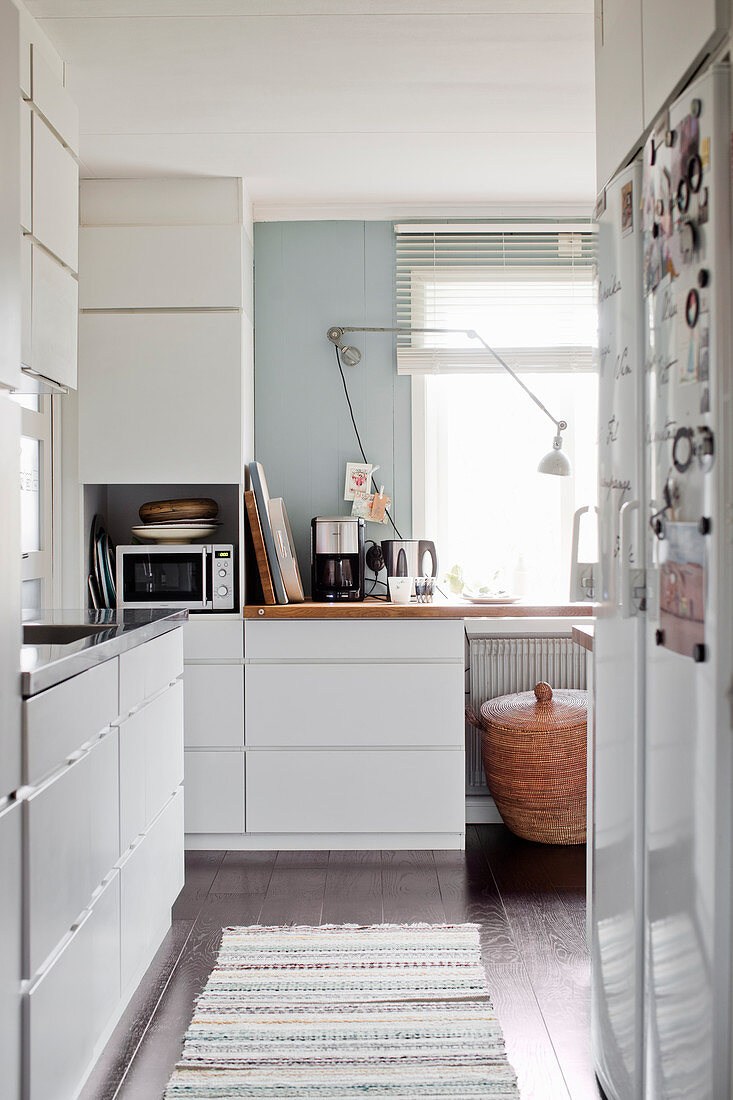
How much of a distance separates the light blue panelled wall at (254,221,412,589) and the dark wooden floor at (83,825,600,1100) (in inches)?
48.2

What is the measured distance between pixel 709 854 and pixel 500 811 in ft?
7.45

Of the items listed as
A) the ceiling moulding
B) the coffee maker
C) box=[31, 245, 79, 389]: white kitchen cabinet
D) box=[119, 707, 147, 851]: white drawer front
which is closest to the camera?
box=[119, 707, 147, 851]: white drawer front

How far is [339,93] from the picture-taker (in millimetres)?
2736

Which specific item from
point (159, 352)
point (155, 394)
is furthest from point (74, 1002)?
point (159, 352)

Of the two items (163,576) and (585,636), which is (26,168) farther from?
(585,636)

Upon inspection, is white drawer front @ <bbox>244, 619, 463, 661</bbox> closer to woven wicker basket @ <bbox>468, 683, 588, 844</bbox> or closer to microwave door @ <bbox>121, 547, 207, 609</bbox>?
microwave door @ <bbox>121, 547, 207, 609</bbox>

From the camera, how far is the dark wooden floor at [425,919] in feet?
6.59

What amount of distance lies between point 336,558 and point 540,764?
1094mm

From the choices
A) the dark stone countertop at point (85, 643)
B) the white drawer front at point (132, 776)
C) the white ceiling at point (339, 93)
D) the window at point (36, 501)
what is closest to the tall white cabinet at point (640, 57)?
the white ceiling at point (339, 93)

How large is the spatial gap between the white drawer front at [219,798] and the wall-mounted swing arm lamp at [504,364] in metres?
1.63

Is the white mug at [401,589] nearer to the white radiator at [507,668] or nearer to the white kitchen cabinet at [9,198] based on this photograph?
the white radiator at [507,668]

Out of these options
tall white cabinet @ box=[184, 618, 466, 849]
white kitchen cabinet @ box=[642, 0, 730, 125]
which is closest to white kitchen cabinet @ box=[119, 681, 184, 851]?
tall white cabinet @ box=[184, 618, 466, 849]

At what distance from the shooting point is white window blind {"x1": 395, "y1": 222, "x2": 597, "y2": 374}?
381cm

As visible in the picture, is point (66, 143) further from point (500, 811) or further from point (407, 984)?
point (500, 811)
